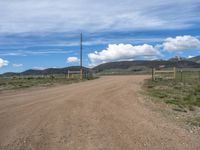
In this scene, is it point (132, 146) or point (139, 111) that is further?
point (139, 111)

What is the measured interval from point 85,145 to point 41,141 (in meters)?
1.13

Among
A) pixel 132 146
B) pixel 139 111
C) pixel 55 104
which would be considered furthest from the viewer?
pixel 55 104

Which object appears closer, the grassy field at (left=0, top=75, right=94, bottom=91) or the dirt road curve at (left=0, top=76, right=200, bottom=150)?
the dirt road curve at (left=0, top=76, right=200, bottom=150)

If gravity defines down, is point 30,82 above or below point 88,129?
above

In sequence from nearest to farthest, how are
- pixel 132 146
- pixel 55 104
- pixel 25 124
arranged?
pixel 132 146
pixel 25 124
pixel 55 104

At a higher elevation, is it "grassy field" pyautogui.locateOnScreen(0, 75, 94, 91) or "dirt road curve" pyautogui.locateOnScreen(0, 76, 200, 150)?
"grassy field" pyautogui.locateOnScreen(0, 75, 94, 91)

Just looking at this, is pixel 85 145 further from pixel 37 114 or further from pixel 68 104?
pixel 68 104

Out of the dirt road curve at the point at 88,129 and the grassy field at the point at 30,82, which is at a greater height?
the grassy field at the point at 30,82

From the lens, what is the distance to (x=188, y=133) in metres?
10.6

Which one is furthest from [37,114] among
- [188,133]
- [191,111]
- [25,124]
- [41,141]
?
[191,111]

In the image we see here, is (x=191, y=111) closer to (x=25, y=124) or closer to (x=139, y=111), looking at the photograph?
(x=139, y=111)

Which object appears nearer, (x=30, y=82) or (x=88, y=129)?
(x=88, y=129)

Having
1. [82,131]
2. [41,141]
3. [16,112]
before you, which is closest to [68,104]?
[16,112]

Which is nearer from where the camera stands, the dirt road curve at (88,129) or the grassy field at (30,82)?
the dirt road curve at (88,129)
